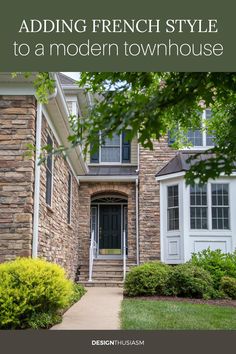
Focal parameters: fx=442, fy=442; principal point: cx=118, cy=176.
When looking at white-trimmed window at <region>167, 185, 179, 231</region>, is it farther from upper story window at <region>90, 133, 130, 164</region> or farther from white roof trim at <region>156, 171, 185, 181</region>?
upper story window at <region>90, 133, 130, 164</region>

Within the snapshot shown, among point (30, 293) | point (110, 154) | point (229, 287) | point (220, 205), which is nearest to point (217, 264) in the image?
point (229, 287)

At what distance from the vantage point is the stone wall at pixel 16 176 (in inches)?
287

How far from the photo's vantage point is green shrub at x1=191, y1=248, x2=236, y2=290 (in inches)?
476

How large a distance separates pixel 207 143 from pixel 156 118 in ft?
44.7

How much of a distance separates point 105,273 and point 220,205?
450cm

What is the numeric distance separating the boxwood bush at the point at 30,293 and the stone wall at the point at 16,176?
27.2 inches

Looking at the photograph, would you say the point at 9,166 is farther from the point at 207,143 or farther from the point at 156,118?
the point at 207,143

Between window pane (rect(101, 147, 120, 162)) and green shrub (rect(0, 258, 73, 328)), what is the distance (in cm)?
1116

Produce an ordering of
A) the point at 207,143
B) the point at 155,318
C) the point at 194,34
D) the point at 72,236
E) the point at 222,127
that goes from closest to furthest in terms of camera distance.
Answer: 1. the point at 194,34
2. the point at 155,318
3. the point at 222,127
4. the point at 72,236
5. the point at 207,143

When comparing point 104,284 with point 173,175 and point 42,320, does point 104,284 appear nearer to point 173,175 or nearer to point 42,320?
point 173,175

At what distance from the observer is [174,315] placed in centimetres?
791

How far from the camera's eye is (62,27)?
12.7ft

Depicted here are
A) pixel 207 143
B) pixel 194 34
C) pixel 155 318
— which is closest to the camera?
pixel 194 34
